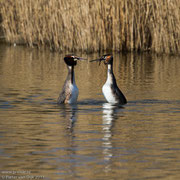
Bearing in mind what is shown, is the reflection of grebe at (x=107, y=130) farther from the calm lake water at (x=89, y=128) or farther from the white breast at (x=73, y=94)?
the white breast at (x=73, y=94)

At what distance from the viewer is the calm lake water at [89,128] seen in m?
5.92

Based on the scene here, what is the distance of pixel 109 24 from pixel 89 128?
11.6 meters

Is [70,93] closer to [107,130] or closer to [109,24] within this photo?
[107,130]

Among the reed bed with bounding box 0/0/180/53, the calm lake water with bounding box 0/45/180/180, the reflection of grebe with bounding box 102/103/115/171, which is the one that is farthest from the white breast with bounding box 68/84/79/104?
the reed bed with bounding box 0/0/180/53

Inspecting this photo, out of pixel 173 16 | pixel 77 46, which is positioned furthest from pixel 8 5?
pixel 173 16

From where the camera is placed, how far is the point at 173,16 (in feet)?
58.6

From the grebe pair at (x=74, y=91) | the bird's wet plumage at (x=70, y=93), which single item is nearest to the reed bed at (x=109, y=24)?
the grebe pair at (x=74, y=91)

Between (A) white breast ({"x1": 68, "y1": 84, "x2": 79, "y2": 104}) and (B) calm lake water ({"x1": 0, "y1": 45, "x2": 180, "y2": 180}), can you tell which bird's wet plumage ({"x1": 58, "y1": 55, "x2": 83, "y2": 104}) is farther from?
(B) calm lake water ({"x1": 0, "y1": 45, "x2": 180, "y2": 180})

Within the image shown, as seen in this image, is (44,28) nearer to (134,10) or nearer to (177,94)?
(134,10)

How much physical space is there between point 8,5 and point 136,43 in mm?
5005

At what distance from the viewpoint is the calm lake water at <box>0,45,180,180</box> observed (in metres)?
5.92

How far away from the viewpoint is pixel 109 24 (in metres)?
19.4

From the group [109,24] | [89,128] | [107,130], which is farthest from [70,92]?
[109,24]

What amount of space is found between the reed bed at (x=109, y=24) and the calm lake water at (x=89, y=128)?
360 cm
